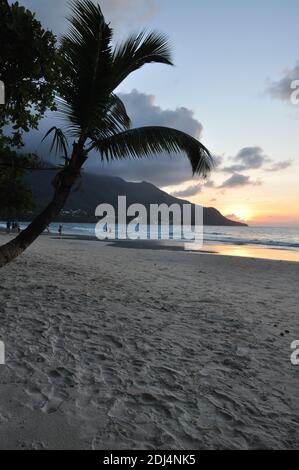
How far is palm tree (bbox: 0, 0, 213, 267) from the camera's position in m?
6.68

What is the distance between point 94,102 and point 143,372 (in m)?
5.51

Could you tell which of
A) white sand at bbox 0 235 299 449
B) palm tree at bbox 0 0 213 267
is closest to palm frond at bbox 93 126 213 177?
palm tree at bbox 0 0 213 267

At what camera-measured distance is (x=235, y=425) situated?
278 cm

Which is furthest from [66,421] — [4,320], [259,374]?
[4,320]

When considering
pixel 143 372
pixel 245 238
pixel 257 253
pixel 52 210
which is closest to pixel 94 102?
pixel 52 210

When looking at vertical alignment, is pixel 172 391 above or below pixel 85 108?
below

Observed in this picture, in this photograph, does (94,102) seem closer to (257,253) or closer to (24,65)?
(24,65)

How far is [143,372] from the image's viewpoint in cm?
365

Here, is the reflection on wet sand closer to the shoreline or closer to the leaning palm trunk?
the shoreline

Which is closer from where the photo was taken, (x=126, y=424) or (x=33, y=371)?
(x=126, y=424)

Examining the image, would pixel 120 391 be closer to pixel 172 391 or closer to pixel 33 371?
pixel 172 391

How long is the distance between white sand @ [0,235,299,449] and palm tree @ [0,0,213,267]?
2236 mm
